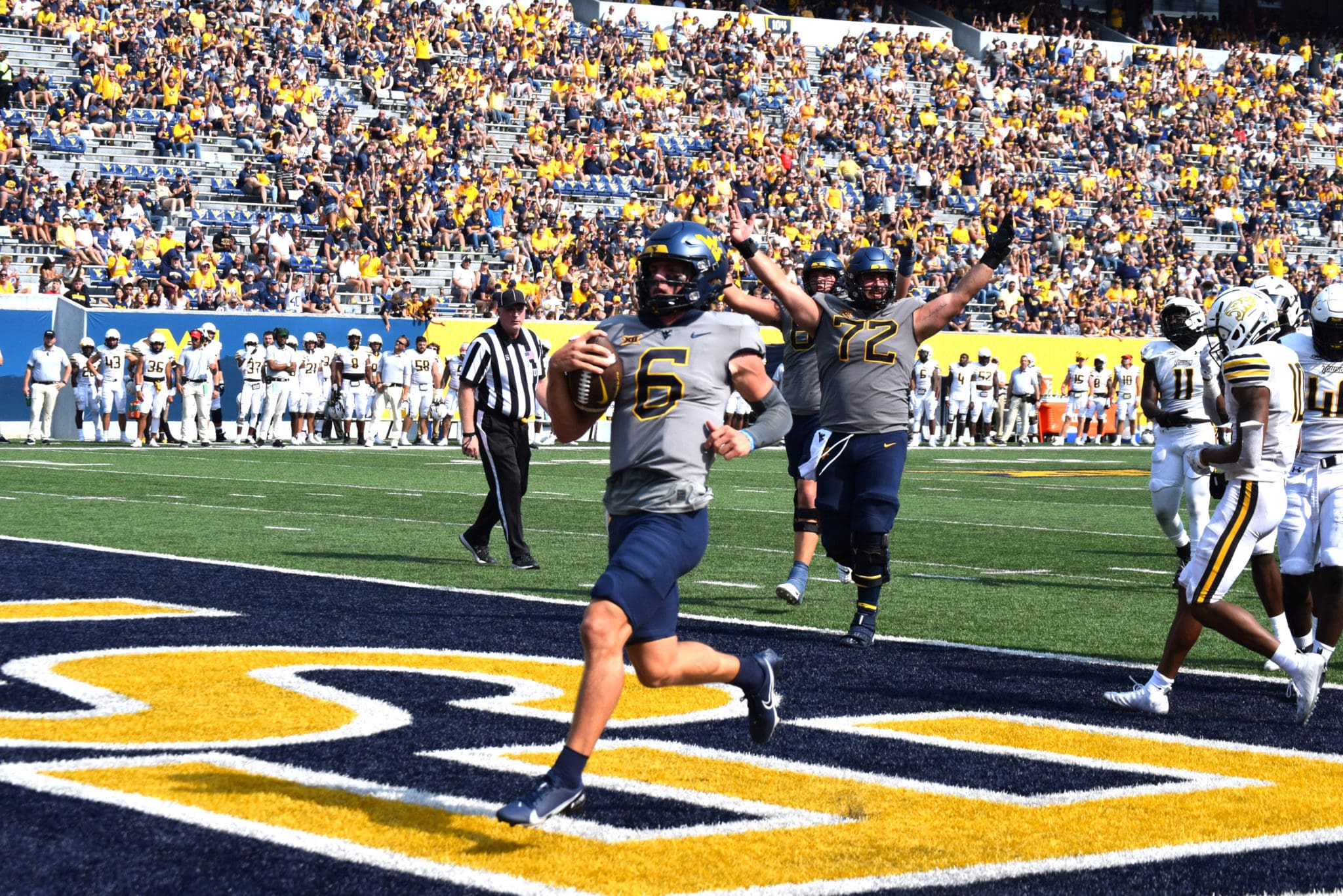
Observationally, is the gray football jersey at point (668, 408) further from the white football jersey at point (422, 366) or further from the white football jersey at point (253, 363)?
the white football jersey at point (422, 366)

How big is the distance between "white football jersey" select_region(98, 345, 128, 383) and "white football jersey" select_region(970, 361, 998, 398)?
48.5ft

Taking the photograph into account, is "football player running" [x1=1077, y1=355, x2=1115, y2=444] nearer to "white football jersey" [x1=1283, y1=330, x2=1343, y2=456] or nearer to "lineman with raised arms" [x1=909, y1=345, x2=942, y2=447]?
"lineman with raised arms" [x1=909, y1=345, x2=942, y2=447]

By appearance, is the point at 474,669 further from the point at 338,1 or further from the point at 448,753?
the point at 338,1

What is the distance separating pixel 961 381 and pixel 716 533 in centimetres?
1920

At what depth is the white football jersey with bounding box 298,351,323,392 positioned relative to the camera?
27.0 meters

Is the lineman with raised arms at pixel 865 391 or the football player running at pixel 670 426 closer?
the football player running at pixel 670 426

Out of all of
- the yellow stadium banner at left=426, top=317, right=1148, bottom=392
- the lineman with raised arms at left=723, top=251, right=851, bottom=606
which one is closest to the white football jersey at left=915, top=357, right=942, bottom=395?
the yellow stadium banner at left=426, top=317, right=1148, bottom=392

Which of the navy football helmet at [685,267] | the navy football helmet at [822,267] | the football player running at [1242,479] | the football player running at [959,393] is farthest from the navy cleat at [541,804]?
the football player running at [959,393]

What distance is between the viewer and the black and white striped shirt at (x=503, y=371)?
35.2 ft

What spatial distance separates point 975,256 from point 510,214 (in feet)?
33.5

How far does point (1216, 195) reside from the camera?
1640 inches

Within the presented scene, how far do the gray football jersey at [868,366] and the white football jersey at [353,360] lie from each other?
64.7ft

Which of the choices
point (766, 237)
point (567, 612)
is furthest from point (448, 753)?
point (766, 237)

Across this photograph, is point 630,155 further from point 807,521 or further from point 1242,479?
point 1242,479
